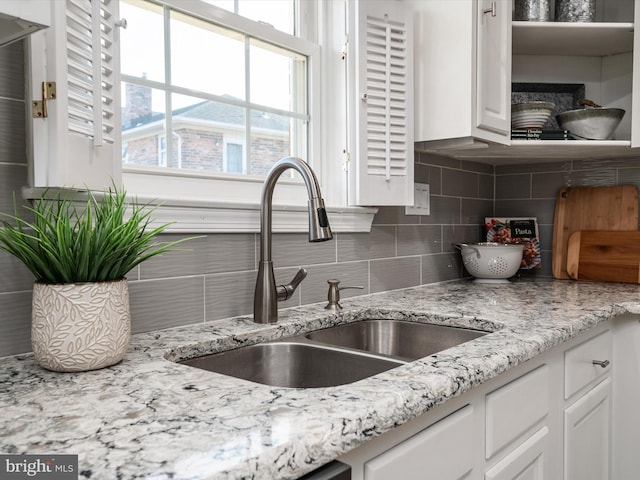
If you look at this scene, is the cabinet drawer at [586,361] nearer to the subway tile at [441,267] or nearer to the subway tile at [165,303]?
the subway tile at [441,267]

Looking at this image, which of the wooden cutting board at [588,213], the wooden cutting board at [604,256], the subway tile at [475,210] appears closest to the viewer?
the wooden cutting board at [604,256]

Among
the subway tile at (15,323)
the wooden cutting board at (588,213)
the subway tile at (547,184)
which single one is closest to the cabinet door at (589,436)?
the wooden cutting board at (588,213)

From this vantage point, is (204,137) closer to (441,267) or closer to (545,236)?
(441,267)

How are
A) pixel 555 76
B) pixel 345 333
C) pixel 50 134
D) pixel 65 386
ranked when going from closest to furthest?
pixel 65 386 → pixel 50 134 → pixel 345 333 → pixel 555 76

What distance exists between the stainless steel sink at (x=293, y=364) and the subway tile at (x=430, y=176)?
1.05m

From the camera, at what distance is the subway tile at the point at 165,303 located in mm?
1162

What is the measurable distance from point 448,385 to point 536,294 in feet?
3.79

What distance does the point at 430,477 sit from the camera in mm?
858

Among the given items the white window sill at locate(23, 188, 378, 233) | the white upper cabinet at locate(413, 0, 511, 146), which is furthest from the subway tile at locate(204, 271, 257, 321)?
the white upper cabinet at locate(413, 0, 511, 146)

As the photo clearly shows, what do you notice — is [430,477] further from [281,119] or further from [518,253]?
[518,253]

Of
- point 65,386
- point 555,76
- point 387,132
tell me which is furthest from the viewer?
point 555,76

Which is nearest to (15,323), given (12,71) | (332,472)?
(12,71)

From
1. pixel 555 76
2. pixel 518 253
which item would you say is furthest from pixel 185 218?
pixel 555 76

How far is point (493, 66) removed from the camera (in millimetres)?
1827
